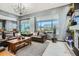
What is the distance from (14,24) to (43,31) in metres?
0.85

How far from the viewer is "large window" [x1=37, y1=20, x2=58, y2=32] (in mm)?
2057

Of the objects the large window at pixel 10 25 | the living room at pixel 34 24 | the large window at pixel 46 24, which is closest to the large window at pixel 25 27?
the living room at pixel 34 24

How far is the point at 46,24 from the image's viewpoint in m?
2.07

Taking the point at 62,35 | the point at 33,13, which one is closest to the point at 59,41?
the point at 62,35

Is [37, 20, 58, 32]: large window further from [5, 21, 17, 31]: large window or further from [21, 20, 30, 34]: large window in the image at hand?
[5, 21, 17, 31]: large window

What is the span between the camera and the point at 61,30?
223cm

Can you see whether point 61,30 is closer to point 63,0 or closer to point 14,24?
point 63,0

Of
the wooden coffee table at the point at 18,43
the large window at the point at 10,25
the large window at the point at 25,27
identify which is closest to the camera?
the large window at the point at 10,25

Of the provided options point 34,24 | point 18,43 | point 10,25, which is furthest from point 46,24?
point 18,43

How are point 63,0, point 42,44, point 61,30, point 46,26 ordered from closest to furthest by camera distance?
point 63,0 < point 46,26 < point 61,30 < point 42,44

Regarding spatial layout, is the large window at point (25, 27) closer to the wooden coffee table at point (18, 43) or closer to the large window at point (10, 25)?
the large window at point (10, 25)

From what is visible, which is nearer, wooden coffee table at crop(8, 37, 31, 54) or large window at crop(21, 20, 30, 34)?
large window at crop(21, 20, 30, 34)

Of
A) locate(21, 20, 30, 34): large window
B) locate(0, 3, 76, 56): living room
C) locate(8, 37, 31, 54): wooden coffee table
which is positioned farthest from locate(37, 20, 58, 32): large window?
locate(8, 37, 31, 54): wooden coffee table

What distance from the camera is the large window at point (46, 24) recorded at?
2057mm
